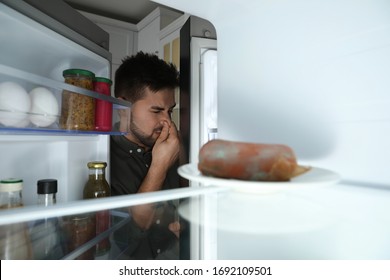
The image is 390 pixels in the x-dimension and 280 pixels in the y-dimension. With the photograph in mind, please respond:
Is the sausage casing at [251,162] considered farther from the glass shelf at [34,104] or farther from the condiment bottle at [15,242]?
the glass shelf at [34,104]

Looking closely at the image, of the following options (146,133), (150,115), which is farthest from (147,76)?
(146,133)

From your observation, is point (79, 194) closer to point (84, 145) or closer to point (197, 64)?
point (84, 145)

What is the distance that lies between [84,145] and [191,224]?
688 millimetres

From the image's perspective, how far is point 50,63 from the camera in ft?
2.44

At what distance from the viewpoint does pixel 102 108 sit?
2.57 ft

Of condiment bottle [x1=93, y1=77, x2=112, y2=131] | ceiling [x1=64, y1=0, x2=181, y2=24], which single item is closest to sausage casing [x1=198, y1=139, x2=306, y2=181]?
condiment bottle [x1=93, y1=77, x2=112, y2=131]

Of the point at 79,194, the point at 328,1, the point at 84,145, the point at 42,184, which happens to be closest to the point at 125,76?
the point at 84,145

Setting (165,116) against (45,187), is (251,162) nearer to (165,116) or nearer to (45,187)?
(45,187)

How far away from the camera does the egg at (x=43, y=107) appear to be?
1.83 feet

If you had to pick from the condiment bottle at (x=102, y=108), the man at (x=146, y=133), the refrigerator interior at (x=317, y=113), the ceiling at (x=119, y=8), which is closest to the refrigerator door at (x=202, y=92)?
the condiment bottle at (x=102, y=108)

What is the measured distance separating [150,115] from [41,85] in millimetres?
1000

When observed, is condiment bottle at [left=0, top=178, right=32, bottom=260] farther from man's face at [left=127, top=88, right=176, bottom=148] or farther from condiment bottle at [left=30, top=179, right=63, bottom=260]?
man's face at [left=127, top=88, right=176, bottom=148]

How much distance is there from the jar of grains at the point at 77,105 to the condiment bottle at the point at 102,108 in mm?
23

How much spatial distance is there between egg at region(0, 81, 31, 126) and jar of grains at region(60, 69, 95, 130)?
4.4 inches
